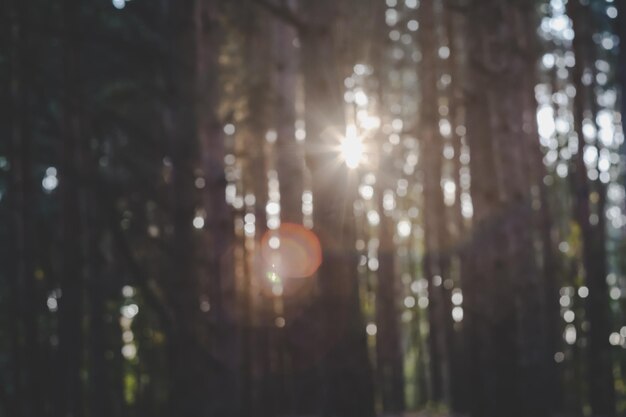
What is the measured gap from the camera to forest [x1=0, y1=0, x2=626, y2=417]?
22.0ft

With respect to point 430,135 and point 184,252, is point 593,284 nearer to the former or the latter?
point 430,135

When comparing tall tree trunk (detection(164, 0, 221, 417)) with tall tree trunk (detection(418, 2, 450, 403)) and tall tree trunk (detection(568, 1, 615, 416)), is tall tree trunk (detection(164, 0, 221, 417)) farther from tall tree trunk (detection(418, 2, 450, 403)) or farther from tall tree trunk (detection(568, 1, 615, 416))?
tall tree trunk (detection(418, 2, 450, 403))

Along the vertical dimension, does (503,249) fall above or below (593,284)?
above

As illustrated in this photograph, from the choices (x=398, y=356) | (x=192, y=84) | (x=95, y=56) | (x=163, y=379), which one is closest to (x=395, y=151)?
(x=398, y=356)

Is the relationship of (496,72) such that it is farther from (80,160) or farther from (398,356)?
(398,356)

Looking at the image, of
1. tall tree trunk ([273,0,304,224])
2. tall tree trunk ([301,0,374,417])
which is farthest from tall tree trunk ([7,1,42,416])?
tall tree trunk ([273,0,304,224])

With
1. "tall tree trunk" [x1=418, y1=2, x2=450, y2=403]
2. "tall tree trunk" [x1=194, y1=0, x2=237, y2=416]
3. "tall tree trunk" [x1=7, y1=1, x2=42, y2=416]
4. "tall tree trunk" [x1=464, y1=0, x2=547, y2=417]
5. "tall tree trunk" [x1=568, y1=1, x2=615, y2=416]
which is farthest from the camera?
"tall tree trunk" [x1=418, y1=2, x2=450, y2=403]

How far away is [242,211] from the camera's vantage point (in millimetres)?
13742

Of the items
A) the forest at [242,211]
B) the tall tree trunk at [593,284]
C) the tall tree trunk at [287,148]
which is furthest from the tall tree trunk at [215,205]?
the tall tree trunk at [593,284]

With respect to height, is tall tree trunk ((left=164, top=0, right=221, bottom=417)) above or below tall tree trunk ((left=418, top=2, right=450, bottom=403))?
below

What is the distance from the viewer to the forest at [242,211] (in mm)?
6703

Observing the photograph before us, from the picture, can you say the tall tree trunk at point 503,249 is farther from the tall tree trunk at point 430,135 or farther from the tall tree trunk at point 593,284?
the tall tree trunk at point 430,135

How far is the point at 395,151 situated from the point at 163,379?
1043cm

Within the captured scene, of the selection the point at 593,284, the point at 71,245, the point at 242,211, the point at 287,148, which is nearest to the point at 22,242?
the point at 71,245
